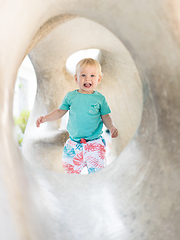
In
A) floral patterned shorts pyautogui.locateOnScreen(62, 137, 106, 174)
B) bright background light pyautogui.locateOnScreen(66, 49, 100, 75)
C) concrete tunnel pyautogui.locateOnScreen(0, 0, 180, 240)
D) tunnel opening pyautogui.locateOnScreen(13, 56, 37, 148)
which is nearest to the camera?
Answer: concrete tunnel pyautogui.locateOnScreen(0, 0, 180, 240)

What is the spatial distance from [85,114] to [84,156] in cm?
22

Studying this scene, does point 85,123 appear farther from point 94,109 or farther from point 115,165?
point 115,165

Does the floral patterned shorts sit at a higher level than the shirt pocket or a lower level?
lower

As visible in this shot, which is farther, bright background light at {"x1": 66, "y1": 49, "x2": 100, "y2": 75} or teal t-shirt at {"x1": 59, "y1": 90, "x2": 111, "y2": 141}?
bright background light at {"x1": 66, "y1": 49, "x2": 100, "y2": 75}

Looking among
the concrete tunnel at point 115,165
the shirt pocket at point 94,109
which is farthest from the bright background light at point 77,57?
the concrete tunnel at point 115,165

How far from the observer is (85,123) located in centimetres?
129

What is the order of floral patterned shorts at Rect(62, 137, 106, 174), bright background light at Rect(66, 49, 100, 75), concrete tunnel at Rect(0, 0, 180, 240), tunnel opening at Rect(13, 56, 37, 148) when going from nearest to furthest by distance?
concrete tunnel at Rect(0, 0, 180, 240) < floral patterned shorts at Rect(62, 137, 106, 174) < bright background light at Rect(66, 49, 100, 75) < tunnel opening at Rect(13, 56, 37, 148)

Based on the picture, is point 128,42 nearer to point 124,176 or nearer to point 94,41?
point 124,176

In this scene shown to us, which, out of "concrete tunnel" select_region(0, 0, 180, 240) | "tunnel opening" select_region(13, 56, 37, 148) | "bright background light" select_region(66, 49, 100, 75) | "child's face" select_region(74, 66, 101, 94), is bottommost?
"concrete tunnel" select_region(0, 0, 180, 240)

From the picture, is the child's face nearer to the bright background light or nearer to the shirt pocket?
the shirt pocket

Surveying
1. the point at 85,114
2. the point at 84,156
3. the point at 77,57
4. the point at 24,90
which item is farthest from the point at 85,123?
the point at 24,90

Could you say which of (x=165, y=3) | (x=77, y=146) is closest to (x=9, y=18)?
Answer: (x=165, y=3)

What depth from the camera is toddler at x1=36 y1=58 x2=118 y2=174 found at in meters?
1.25

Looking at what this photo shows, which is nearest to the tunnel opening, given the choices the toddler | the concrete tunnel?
the toddler
